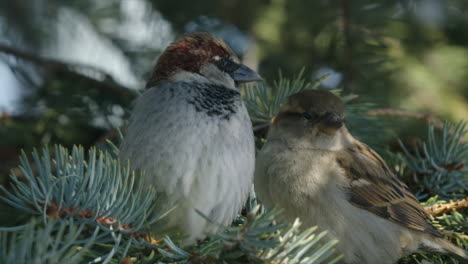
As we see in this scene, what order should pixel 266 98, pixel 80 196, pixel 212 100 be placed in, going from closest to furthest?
pixel 80 196, pixel 212 100, pixel 266 98

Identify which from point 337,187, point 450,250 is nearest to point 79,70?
point 337,187

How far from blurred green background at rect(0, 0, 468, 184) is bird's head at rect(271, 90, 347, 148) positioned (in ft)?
1.67

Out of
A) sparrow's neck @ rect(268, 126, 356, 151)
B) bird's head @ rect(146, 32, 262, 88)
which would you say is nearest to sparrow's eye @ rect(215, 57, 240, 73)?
bird's head @ rect(146, 32, 262, 88)

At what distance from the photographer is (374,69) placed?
2.62 meters

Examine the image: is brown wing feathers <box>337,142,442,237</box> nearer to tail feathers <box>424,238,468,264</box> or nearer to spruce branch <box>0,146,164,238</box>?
tail feathers <box>424,238,468,264</box>

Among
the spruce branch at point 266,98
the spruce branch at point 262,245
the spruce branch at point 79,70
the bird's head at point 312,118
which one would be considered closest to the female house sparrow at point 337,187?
the bird's head at point 312,118

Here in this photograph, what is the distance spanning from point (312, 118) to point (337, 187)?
0.29m

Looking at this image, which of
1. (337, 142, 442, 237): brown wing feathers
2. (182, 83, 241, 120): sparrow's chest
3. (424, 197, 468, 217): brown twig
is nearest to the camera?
(182, 83, 241, 120): sparrow's chest

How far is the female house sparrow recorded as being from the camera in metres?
1.86

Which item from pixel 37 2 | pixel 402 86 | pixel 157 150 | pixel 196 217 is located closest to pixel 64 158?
pixel 157 150

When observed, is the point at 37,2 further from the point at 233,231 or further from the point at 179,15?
the point at 233,231

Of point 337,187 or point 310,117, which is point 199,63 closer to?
point 310,117

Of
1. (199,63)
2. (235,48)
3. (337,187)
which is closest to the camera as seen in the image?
(199,63)

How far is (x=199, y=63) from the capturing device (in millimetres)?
1855
